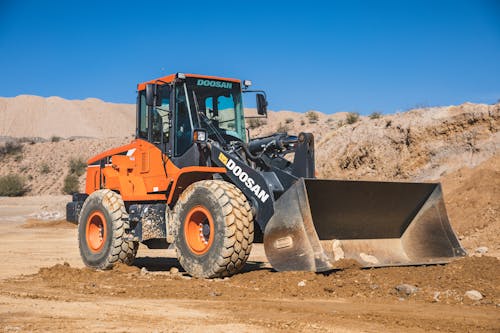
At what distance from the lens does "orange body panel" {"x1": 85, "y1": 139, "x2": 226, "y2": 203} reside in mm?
9594

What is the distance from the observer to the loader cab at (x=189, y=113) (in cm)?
988

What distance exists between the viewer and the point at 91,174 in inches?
488

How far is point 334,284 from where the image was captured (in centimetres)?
756

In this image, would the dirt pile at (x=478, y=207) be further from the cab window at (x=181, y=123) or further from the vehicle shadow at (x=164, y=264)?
the cab window at (x=181, y=123)

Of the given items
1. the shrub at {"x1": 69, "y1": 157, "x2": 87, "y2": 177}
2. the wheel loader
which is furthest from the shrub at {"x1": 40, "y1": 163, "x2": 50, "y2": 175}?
the wheel loader

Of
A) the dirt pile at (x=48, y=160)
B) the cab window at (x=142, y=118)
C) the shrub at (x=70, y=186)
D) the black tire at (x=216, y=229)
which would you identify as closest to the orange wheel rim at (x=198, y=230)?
the black tire at (x=216, y=229)

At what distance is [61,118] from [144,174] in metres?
103

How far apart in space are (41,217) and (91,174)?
58.3ft

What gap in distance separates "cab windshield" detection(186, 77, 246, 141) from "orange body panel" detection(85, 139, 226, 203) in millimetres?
908

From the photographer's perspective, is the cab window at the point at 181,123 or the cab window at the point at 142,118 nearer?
the cab window at the point at 181,123

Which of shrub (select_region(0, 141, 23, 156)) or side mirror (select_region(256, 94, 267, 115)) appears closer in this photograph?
side mirror (select_region(256, 94, 267, 115))

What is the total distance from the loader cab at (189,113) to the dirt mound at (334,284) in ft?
7.17

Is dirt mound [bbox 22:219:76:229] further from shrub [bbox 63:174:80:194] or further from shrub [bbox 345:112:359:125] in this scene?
shrub [bbox 63:174:80:194]

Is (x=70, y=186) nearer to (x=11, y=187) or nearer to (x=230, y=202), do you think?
(x=11, y=187)
